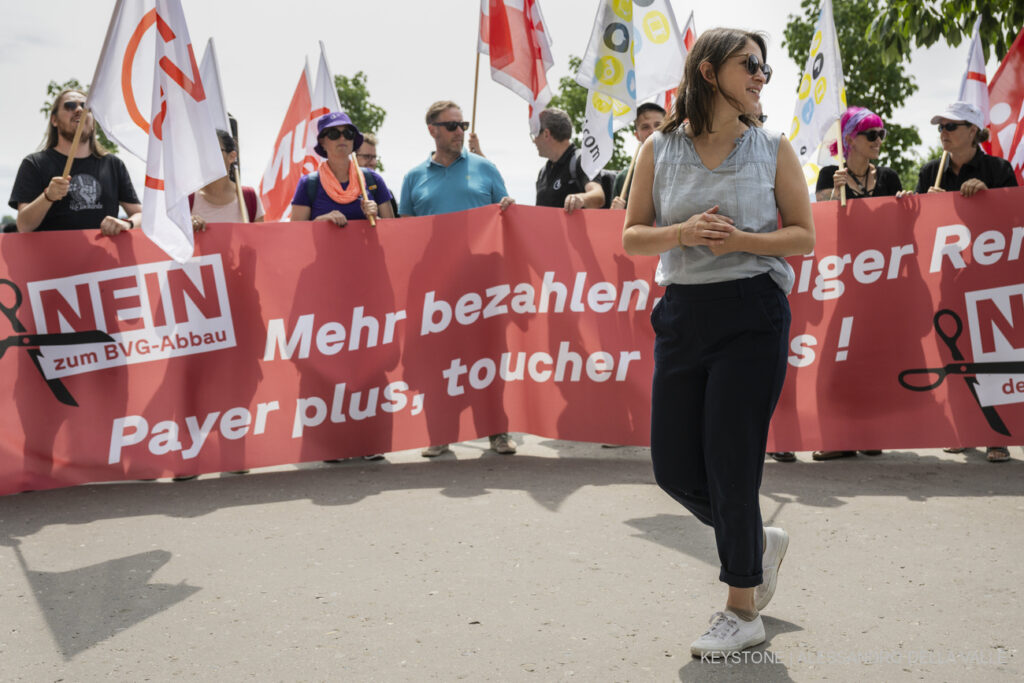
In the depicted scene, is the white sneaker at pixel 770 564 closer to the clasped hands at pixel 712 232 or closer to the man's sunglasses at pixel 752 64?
the clasped hands at pixel 712 232

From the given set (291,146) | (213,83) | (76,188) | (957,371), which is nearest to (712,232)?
(957,371)

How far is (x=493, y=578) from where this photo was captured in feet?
13.3

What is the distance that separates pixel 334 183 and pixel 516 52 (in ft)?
5.63

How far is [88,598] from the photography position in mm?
3967

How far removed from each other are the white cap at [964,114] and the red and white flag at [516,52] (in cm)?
269

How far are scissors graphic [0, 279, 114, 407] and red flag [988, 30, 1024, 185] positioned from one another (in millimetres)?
6581

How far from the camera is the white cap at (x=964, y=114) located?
6.42 meters

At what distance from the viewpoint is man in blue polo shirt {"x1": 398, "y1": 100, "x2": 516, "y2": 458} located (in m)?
6.87

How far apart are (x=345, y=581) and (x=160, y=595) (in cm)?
73

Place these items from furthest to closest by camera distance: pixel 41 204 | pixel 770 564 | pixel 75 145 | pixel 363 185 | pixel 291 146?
pixel 291 146 < pixel 363 185 < pixel 41 204 < pixel 75 145 < pixel 770 564

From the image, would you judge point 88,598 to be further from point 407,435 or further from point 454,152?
point 454,152

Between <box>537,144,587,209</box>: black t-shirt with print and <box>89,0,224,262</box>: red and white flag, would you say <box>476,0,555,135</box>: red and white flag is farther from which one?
<box>89,0,224,262</box>: red and white flag

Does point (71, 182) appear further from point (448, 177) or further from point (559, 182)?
point (559, 182)

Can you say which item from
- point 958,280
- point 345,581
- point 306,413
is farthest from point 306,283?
point 958,280
